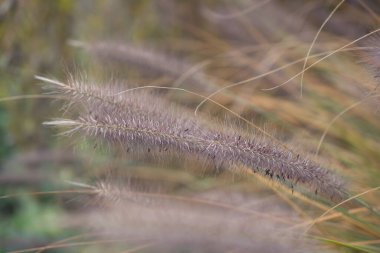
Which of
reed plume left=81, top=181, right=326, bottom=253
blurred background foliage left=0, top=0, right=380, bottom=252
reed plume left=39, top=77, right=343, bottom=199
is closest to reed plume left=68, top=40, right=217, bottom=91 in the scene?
blurred background foliage left=0, top=0, right=380, bottom=252

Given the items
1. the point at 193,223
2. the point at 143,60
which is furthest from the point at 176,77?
the point at 193,223

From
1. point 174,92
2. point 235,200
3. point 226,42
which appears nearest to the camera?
point 235,200

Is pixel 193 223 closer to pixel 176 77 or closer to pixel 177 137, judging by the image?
pixel 177 137

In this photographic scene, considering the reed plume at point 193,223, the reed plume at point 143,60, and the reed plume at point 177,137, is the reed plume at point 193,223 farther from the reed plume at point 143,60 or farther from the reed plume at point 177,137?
the reed plume at point 143,60

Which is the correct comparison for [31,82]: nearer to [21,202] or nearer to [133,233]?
[21,202]

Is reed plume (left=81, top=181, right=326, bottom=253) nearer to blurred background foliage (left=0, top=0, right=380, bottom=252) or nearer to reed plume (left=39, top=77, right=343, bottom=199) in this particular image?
reed plume (left=39, top=77, right=343, bottom=199)

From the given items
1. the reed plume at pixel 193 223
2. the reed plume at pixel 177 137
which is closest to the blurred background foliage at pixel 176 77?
the reed plume at pixel 193 223

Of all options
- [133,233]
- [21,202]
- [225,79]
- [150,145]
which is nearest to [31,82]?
[21,202]
